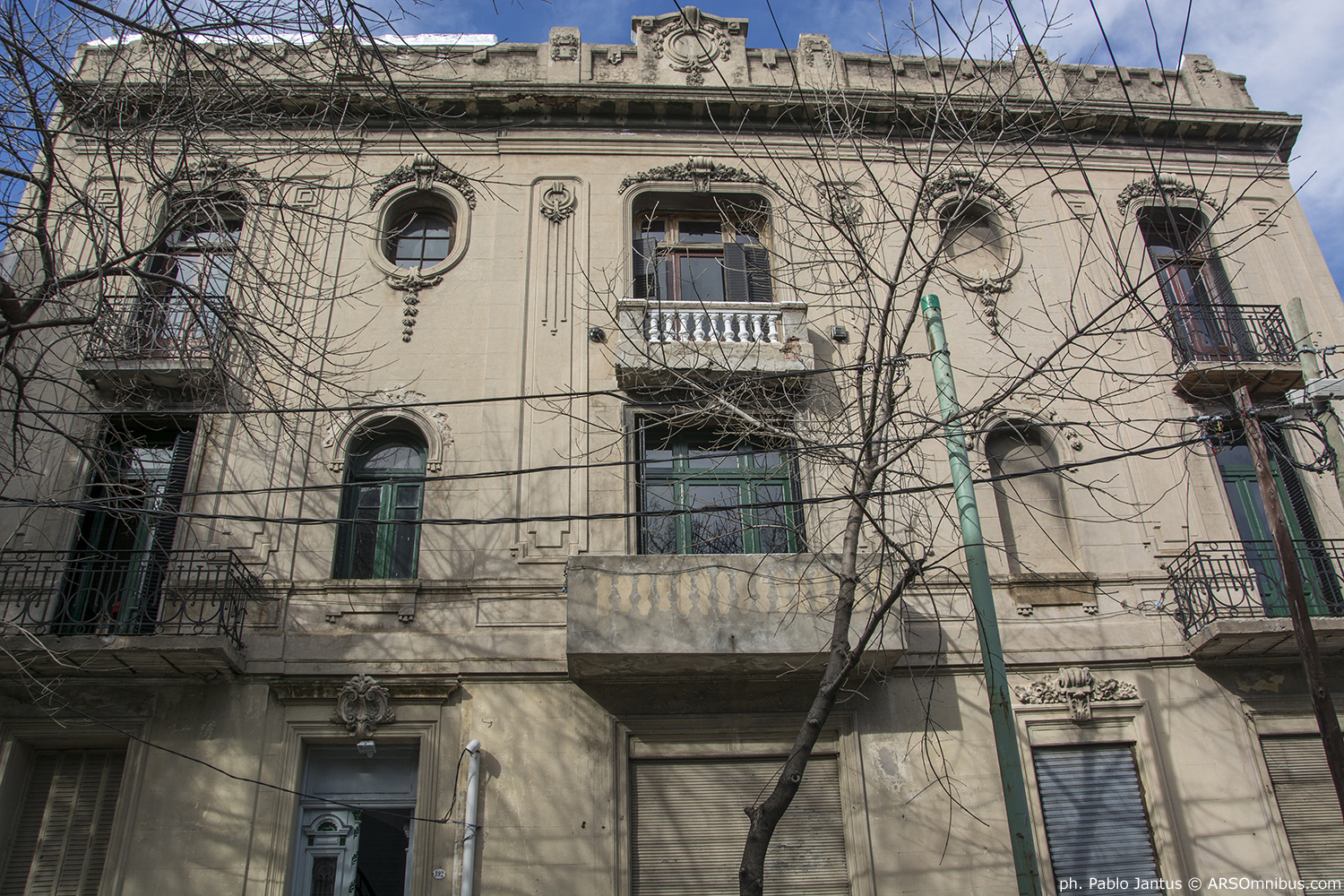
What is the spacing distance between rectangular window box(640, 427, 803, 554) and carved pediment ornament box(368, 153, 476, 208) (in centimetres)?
447

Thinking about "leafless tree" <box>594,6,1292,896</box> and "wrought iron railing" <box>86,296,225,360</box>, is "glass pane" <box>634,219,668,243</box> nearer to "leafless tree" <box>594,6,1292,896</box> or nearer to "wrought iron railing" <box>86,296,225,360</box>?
"leafless tree" <box>594,6,1292,896</box>

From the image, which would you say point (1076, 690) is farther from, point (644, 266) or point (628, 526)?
point (644, 266)

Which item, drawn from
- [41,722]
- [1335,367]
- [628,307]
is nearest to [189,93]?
[628,307]

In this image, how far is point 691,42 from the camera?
14406 mm

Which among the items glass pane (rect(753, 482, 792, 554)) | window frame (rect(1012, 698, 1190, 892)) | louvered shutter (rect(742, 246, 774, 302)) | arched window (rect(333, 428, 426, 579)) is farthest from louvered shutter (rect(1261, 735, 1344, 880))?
arched window (rect(333, 428, 426, 579))

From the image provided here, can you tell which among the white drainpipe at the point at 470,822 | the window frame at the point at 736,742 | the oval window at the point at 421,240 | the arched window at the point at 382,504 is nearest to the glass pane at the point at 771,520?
the window frame at the point at 736,742

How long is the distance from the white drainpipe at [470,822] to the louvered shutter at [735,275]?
675 cm

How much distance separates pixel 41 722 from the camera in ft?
31.0

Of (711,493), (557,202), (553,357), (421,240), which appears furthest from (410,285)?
(711,493)

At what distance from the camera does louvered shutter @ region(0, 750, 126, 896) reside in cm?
909

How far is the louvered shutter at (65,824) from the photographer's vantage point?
9.09 metres

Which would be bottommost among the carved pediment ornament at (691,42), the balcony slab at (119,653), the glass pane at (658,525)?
the balcony slab at (119,653)

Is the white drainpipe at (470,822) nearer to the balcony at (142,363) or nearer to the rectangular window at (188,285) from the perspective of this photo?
the rectangular window at (188,285)

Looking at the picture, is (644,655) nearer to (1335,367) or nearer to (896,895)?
(896,895)
